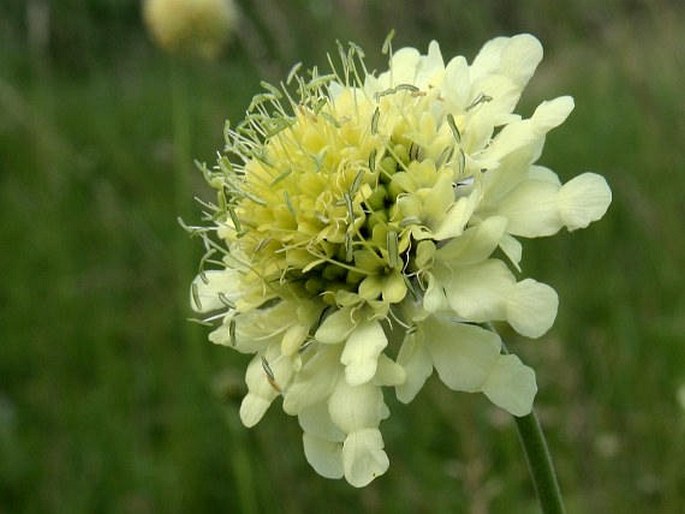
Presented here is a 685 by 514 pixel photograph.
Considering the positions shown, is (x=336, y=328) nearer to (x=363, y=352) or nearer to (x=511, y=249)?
(x=363, y=352)

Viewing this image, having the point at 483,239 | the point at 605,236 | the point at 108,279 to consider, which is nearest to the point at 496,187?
the point at 483,239

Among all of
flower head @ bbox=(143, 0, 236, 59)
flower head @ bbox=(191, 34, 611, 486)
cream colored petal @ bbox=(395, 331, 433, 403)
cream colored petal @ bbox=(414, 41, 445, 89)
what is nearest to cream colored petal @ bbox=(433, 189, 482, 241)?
flower head @ bbox=(191, 34, 611, 486)

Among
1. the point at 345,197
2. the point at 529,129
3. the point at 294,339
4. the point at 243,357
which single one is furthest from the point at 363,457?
the point at 243,357

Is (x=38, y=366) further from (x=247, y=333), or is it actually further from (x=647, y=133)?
(x=647, y=133)

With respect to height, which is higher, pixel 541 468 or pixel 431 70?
pixel 431 70

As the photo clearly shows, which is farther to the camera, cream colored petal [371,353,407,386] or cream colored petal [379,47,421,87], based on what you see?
cream colored petal [379,47,421,87]

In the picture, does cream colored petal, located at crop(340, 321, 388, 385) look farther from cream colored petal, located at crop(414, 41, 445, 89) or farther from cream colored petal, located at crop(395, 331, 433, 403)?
cream colored petal, located at crop(414, 41, 445, 89)

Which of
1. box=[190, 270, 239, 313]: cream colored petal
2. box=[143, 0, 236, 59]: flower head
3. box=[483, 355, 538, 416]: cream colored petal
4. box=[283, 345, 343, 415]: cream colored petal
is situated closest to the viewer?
box=[483, 355, 538, 416]: cream colored petal

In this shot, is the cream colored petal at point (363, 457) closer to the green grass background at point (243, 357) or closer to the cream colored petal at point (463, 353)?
the cream colored petal at point (463, 353)
